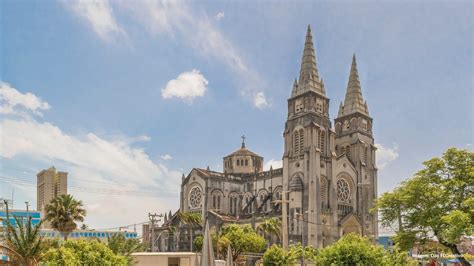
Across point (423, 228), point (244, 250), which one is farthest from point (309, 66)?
point (423, 228)

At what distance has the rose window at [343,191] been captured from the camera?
66.3 metres

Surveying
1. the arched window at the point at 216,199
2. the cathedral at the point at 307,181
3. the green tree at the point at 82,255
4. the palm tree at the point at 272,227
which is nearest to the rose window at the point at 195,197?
the cathedral at the point at 307,181

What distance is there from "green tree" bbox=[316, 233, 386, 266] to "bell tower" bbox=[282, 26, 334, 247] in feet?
101

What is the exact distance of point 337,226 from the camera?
61688 mm

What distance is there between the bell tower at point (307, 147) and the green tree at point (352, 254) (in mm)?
30808

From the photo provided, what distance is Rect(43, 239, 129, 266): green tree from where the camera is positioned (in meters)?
21.0

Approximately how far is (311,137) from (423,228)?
3652cm

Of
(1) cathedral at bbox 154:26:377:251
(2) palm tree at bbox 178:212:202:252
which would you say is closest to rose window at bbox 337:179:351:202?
(1) cathedral at bbox 154:26:377:251

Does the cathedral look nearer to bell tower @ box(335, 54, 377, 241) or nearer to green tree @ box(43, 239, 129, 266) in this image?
bell tower @ box(335, 54, 377, 241)

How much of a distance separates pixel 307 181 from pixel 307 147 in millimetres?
4697

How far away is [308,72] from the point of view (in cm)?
6700

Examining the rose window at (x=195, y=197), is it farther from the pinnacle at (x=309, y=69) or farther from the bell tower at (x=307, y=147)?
the pinnacle at (x=309, y=69)

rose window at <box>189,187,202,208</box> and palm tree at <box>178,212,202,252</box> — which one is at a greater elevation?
rose window at <box>189,187,202,208</box>

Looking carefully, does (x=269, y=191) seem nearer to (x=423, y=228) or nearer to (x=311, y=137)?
(x=311, y=137)
